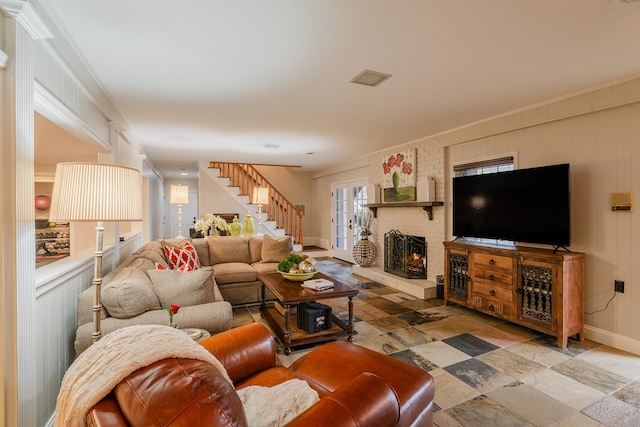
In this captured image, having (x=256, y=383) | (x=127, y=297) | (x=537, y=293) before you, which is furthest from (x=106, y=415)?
(x=537, y=293)

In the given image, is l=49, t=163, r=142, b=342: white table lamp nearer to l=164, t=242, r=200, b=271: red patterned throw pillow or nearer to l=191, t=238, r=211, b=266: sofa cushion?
l=164, t=242, r=200, b=271: red patterned throw pillow

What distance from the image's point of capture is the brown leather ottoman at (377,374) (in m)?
1.45

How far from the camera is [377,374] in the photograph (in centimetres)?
157

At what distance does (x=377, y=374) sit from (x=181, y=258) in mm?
3087

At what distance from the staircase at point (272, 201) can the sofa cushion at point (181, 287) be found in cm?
525

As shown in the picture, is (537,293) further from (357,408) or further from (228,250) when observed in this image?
(228,250)

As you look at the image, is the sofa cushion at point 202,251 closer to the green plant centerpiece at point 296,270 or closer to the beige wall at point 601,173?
the green plant centerpiece at point 296,270

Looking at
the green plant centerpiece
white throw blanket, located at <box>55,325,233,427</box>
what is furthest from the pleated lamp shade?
the green plant centerpiece

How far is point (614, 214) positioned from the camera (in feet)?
9.37

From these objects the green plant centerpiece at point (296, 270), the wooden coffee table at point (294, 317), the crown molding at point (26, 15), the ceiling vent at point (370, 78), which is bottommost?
the wooden coffee table at point (294, 317)

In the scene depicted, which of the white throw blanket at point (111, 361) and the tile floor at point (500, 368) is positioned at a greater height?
the white throw blanket at point (111, 361)

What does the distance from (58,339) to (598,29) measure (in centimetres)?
384

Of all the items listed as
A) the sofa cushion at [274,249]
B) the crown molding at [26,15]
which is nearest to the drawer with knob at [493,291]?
the sofa cushion at [274,249]

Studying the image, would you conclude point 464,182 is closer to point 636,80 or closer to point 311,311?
point 636,80
